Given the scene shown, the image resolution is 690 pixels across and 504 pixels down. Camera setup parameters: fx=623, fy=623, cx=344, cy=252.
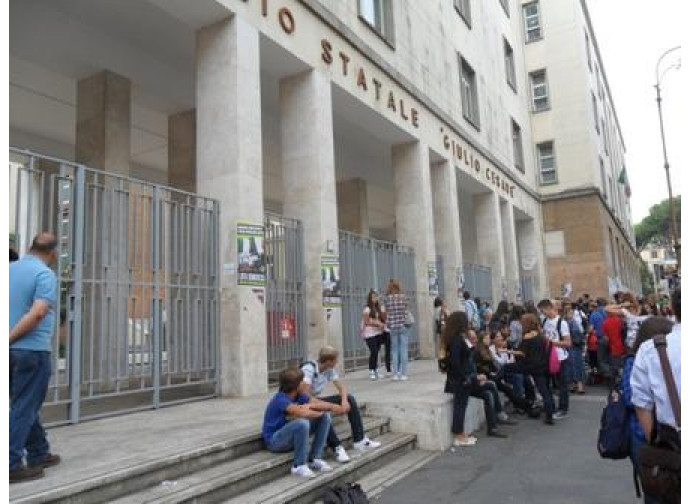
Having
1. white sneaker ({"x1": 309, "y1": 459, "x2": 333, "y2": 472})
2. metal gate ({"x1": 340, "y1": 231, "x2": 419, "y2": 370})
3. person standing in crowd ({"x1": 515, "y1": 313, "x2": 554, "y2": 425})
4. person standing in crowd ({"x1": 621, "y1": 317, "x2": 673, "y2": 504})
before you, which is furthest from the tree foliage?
person standing in crowd ({"x1": 621, "y1": 317, "x2": 673, "y2": 504})

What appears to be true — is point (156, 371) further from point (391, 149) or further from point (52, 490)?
point (391, 149)

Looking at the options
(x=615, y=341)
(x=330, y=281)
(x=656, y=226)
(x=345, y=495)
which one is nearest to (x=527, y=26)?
(x=615, y=341)

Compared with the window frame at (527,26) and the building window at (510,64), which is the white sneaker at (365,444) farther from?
the window frame at (527,26)

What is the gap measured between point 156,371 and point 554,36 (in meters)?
29.9

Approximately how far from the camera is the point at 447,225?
17984mm

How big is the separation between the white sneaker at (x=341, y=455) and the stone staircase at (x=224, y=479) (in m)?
0.06

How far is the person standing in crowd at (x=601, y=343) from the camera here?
39.3 feet

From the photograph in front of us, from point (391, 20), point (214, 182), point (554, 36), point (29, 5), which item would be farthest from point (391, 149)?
point (554, 36)

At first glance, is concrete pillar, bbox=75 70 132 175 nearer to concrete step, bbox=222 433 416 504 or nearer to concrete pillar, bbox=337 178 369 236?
concrete step, bbox=222 433 416 504

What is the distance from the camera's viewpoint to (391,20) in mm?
15375

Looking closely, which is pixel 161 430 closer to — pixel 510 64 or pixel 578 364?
pixel 578 364

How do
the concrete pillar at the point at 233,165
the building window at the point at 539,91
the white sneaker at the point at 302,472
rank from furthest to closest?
1. the building window at the point at 539,91
2. the concrete pillar at the point at 233,165
3. the white sneaker at the point at 302,472

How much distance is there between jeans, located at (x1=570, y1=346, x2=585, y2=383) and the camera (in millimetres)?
11938

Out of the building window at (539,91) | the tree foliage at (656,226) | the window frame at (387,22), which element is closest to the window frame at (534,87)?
the building window at (539,91)
